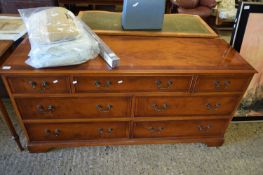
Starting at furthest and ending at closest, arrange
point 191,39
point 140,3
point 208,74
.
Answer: point 191,39 → point 140,3 → point 208,74

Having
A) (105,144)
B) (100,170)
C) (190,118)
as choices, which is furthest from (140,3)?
(100,170)

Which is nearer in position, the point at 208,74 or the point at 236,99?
the point at 208,74

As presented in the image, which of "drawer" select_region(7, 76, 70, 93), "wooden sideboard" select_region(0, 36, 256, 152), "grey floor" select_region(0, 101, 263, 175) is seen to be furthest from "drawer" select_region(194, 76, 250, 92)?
"drawer" select_region(7, 76, 70, 93)

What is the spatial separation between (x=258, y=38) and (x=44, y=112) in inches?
59.2

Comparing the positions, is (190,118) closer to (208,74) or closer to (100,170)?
(208,74)

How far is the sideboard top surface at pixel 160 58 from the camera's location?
1.10 m

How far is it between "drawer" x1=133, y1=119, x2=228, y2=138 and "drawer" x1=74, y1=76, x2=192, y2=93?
1.00 ft

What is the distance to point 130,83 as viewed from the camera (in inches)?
46.2

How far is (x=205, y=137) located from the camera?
1.54 m

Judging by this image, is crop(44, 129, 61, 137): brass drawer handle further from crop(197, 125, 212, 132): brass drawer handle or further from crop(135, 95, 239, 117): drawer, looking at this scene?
crop(197, 125, 212, 132): brass drawer handle

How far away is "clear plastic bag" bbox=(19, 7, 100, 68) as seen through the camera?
1.06 m

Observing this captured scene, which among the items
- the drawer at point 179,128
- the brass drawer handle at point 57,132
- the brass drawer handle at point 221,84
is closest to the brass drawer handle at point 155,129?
the drawer at point 179,128

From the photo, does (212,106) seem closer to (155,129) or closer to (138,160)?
(155,129)

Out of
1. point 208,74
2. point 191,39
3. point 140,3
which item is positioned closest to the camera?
point 208,74
